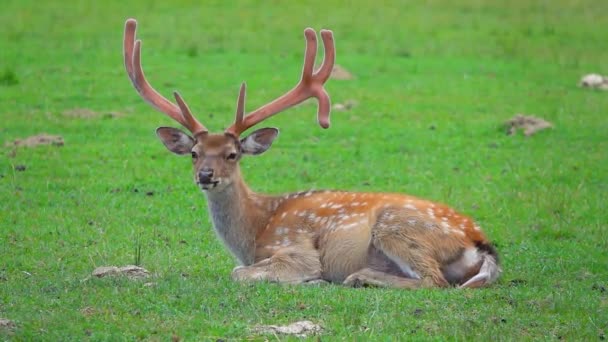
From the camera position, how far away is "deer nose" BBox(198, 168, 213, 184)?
31.7ft

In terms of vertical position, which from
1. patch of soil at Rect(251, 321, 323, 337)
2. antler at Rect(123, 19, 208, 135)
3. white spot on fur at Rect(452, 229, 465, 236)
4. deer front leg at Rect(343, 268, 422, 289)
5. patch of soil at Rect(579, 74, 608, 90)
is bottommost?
deer front leg at Rect(343, 268, 422, 289)

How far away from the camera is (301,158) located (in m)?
15.5

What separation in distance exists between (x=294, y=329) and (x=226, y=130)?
2695 millimetres

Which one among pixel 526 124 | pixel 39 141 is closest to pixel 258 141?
pixel 39 141

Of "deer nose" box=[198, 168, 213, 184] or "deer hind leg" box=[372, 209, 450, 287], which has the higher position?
"deer nose" box=[198, 168, 213, 184]

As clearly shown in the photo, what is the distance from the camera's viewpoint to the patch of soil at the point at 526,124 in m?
17.0

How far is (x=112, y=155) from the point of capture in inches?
605

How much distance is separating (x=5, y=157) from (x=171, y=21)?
1128cm

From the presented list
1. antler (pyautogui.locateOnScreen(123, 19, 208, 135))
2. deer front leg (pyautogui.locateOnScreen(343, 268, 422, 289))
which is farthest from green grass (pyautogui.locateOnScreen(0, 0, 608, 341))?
antler (pyautogui.locateOnScreen(123, 19, 208, 135))

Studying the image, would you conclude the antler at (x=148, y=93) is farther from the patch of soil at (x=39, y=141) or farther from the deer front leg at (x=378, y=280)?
the patch of soil at (x=39, y=141)

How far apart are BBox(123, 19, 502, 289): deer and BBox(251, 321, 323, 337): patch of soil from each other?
4.90 feet

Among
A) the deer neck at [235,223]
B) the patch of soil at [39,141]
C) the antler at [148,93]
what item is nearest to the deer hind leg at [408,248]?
the deer neck at [235,223]

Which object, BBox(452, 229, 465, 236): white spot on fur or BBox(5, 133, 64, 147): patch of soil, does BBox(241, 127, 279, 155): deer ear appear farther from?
BBox(5, 133, 64, 147): patch of soil

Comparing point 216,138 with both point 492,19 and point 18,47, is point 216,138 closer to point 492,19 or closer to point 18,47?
point 18,47
